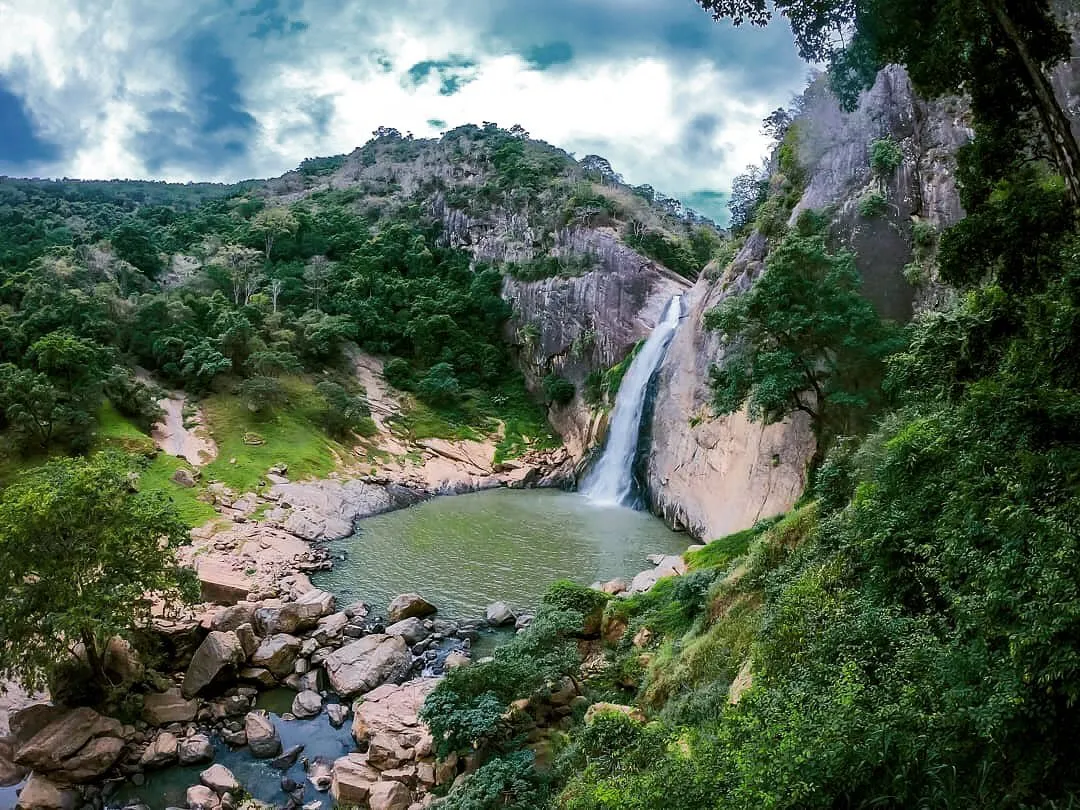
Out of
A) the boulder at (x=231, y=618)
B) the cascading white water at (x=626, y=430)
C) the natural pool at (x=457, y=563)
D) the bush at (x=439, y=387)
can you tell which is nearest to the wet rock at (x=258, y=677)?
the natural pool at (x=457, y=563)

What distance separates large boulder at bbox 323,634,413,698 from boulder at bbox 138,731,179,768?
3146 mm

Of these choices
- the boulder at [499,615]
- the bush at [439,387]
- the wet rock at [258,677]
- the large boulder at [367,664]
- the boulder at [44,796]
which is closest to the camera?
the boulder at [44,796]

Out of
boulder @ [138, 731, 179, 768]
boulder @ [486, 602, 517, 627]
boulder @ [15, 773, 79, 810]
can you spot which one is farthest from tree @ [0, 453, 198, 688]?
boulder @ [486, 602, 517, 627]

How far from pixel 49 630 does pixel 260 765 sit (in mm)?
4506

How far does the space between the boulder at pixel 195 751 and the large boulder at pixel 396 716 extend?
2552mm

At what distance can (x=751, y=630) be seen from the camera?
886 centimetres

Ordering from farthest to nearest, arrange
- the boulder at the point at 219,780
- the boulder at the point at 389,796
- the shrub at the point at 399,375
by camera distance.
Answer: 1. the shrub at the point at 399,375
2. the boulder at the point at 219,780
3. the boulder at the point at 389,796

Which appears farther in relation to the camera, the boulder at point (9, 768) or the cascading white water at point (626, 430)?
the cascading white water at point (626, 430)

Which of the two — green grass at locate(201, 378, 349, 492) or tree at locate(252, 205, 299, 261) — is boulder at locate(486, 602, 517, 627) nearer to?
green grass at locate(201, 378, 349, 492)

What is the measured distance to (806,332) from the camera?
53.4 ft

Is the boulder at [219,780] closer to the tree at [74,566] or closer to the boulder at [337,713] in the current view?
the boulder at [337,713]

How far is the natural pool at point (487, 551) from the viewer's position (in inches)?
735

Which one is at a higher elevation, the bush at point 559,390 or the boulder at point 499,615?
the bush at point 559,390

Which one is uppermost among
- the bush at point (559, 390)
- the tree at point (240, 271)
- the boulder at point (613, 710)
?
the tree at point (240, 271)
